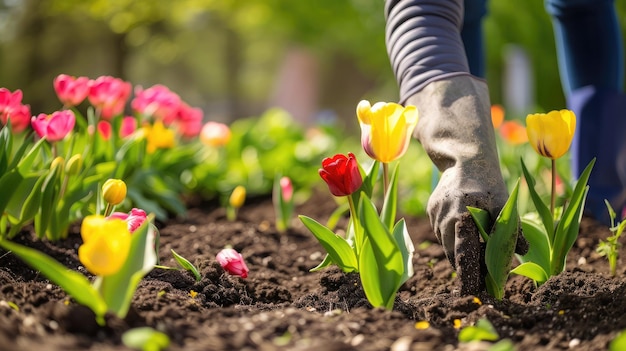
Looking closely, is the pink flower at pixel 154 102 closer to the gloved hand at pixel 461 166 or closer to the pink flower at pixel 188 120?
the pink flower at pixel 188 120

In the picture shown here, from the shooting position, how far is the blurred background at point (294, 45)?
8469mm

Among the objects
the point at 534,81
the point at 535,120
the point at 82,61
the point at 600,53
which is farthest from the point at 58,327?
the point at 82,61

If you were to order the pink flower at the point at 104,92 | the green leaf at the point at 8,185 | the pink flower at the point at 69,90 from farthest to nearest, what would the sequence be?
the pink flower at the point at 104,92, the pink flower at the point at 69,90, the green leaf at the point at 8,185

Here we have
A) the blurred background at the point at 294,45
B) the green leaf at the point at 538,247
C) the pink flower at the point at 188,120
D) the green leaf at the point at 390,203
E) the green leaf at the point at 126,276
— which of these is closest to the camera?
the green leaf at the point at 126,276

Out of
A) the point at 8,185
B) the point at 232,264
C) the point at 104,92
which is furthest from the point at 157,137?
the point at 232,264

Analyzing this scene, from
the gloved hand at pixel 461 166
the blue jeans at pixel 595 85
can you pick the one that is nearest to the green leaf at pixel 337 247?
the gloved hand at pixel 461 166

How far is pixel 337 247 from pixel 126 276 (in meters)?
0.58

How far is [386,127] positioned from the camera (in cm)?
160

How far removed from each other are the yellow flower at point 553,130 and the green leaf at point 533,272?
260 mm

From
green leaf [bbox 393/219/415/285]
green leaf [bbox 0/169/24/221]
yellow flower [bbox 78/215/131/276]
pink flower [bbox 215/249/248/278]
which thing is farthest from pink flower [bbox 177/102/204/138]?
yellow flower [bbox 78/215/131/276]

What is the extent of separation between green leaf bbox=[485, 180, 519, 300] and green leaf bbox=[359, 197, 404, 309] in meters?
0.21

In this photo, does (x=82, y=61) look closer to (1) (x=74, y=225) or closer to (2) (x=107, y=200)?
(1) (x=74, y=225)

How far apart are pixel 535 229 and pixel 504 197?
26 centimetres

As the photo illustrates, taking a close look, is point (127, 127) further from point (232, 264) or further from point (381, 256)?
point (381, 256)
